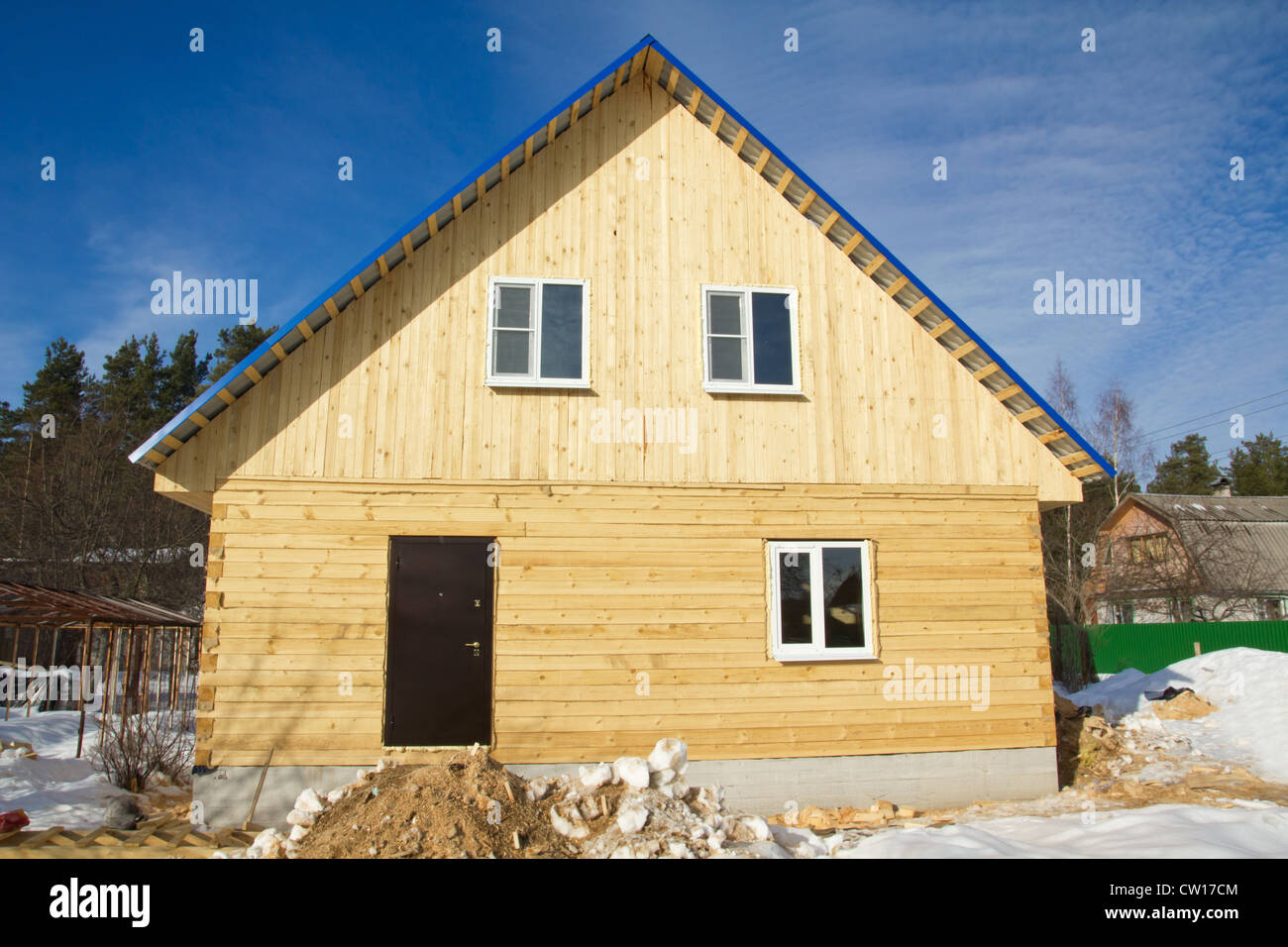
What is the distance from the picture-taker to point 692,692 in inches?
386

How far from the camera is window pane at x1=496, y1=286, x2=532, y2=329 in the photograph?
34.2ft

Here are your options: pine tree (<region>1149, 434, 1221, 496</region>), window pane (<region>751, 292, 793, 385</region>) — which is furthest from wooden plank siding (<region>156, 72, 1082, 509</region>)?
pine tree (<region>1149, 434, 1221, 496</region>)

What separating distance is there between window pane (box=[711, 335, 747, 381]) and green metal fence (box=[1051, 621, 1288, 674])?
62.4 feet

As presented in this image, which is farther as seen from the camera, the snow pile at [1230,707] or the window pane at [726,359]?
the snow pile at [1230,707]

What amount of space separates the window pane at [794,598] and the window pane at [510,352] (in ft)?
13.3

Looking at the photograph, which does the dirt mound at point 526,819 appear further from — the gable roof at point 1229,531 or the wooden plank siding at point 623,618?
the gable roof at point 1229,531

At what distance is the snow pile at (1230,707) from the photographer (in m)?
11.7

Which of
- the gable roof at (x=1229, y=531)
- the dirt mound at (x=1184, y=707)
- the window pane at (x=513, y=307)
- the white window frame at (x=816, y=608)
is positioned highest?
the window pane at (x=513, y=307)

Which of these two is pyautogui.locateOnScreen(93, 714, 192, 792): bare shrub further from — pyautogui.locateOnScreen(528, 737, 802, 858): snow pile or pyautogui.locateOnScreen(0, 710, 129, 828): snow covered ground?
pyautogui.locateOnScreen(528, 737, 802, 858): snow pile

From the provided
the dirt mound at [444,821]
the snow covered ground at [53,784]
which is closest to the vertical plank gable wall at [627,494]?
the dirt mound at [444,821]
